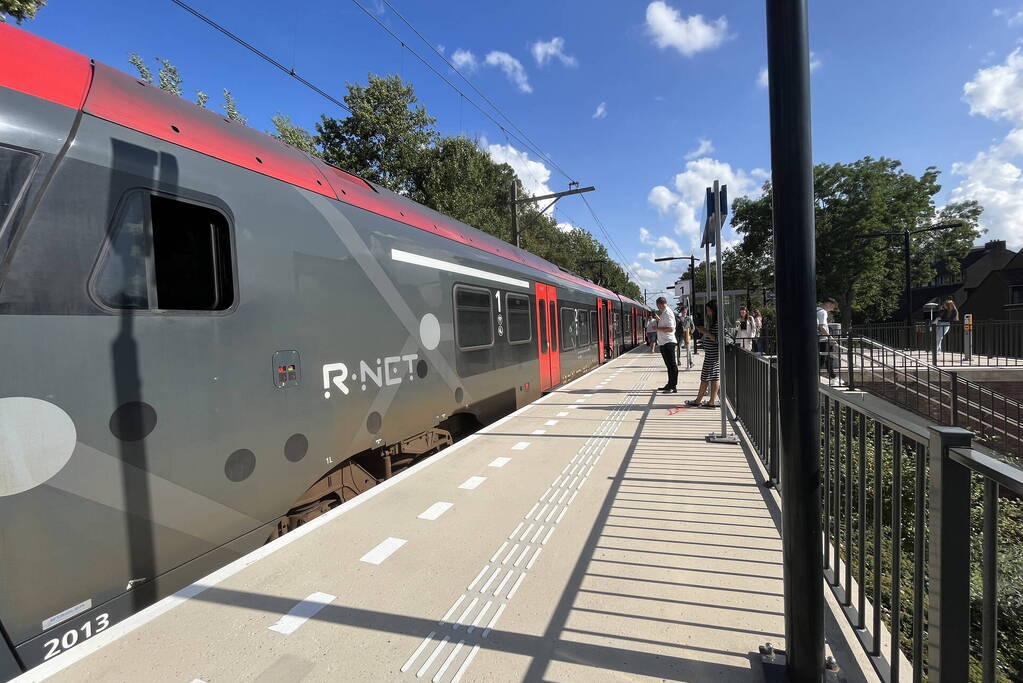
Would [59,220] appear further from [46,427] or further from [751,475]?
[751,475]

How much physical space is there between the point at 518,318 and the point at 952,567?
646 cm

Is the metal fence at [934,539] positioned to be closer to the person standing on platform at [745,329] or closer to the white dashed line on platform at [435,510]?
the white dashed line on platform at [435,510]

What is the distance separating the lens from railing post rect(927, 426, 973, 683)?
1.30 meters

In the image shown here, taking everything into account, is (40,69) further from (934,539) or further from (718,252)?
(718,252)

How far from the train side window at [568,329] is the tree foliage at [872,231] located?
20.4m

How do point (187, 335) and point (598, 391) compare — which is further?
point (598, 391)

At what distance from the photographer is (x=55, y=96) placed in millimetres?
2070

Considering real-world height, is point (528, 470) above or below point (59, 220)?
below

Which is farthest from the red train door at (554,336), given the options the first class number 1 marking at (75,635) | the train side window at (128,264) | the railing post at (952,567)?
the railing post at (952,567)

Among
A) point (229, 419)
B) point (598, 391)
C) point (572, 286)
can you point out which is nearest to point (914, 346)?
point (572, 286)

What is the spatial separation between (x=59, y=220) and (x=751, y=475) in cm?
478

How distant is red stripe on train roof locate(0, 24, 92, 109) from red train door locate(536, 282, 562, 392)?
692 cm

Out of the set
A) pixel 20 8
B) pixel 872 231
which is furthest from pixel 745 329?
pixel 872 231

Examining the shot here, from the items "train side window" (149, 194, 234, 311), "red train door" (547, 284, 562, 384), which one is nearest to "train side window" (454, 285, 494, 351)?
"train side window" (149, 194, 234, 311)
